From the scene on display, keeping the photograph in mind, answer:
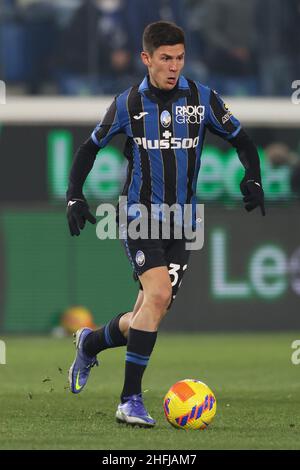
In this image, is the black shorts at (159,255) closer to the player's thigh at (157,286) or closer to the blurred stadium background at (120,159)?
the player's thigh at (157,286)

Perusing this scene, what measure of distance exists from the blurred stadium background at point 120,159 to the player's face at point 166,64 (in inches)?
392

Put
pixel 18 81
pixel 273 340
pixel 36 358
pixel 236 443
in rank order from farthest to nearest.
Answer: pixel 18 81
pixel 273 340
pixel 36 358
pixel 236 443

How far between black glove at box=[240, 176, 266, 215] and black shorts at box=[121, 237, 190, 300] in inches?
18.6

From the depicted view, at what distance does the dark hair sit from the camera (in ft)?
25.3

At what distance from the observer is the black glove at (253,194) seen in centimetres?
809

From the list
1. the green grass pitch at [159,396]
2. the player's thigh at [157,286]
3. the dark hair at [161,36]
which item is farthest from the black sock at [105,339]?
the dark hair at [161,36]

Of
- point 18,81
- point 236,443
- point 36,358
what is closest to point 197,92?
point 236,443

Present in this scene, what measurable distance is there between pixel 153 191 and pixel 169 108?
1.69 ft

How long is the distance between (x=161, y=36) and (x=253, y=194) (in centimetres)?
114

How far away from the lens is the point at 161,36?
25.4 feet

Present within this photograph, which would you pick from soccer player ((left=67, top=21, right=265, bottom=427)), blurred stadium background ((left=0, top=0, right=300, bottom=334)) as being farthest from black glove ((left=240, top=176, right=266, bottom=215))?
blurred stadium background ((left=0, top=0, right=300, bottom=334))

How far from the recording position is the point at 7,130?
18.0 m

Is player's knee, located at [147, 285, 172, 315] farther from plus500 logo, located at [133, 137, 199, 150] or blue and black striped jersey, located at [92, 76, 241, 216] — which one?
plus500 logo, located at [133, 137, 199, 150]

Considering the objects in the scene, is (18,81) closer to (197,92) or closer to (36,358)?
(36,358)
